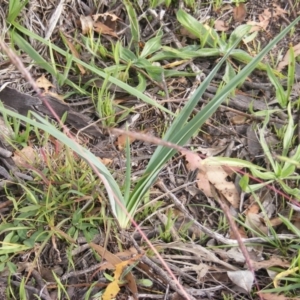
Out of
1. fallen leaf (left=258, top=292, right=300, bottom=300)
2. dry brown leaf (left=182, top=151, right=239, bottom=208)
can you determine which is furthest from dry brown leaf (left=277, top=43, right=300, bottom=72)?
fallen leaf (left=258, top=292, right=300, bottom=300)

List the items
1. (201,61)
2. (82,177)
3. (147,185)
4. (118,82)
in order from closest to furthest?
(147,185) → (82,177) → (118,82) → (201,61)

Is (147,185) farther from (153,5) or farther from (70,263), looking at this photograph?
(153,5)

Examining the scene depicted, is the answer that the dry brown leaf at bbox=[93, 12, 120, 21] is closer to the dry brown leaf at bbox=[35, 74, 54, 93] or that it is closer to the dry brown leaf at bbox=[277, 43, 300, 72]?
the dry brown leaf at bbox=[35, 74, 54, 93]

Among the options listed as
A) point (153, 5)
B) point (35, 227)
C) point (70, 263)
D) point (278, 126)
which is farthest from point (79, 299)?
point (153, 5)

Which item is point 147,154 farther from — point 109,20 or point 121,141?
point 109,20

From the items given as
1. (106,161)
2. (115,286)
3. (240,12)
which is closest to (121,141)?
(106,161)

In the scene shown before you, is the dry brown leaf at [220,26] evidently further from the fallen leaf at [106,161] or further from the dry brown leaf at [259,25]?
the fallen leaf at [106,161]
